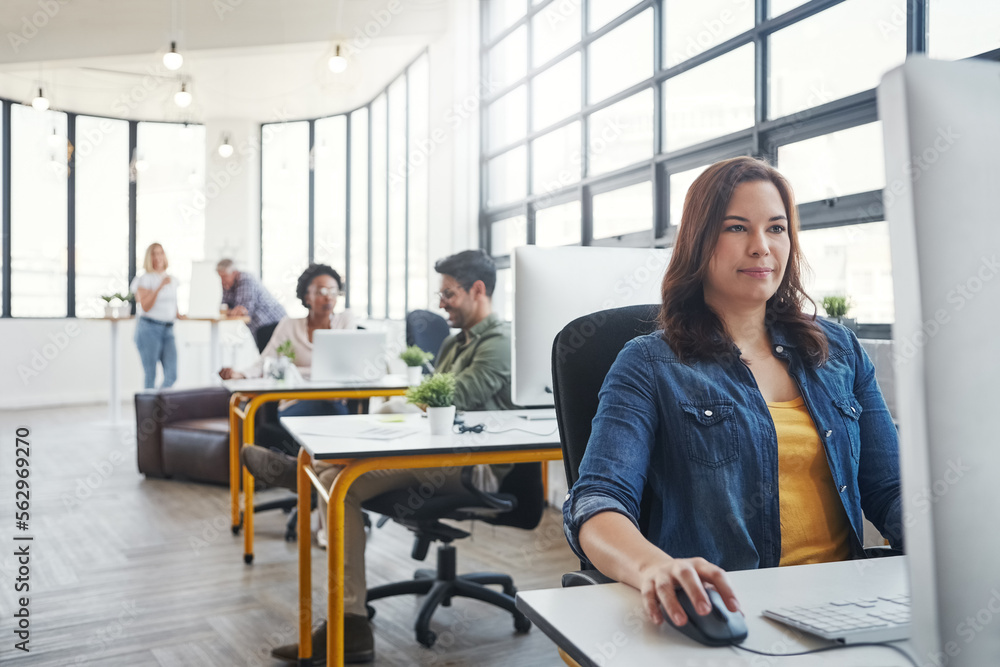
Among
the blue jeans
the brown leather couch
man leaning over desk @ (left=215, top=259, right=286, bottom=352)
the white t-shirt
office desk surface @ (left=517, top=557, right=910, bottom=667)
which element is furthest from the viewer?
the blue jeans

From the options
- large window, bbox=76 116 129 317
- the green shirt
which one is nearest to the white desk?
the green shirt

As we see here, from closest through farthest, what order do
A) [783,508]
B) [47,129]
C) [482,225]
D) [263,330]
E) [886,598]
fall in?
[886,598], [783,508], [263,330], [482,225], [47,129]

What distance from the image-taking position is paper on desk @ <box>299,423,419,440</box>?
6.65ft

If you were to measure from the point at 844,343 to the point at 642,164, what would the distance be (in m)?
2.82

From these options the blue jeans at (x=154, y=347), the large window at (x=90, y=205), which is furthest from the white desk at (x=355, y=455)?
the large window at (x=90, y=205)

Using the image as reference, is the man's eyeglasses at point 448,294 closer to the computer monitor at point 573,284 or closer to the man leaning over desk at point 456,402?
the man leaning over desk at point 456,402

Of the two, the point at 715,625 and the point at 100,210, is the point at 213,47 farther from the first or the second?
the point at 715,625

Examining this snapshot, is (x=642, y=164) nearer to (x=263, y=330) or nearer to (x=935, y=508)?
(x=263, y=330)

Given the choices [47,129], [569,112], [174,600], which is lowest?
[174,600]

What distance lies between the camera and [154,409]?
468 centimetres

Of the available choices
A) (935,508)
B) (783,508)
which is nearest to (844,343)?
(783,508)

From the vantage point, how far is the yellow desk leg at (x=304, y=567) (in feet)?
7.16

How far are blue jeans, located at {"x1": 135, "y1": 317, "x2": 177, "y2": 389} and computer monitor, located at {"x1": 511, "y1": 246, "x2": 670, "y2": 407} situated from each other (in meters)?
5.80

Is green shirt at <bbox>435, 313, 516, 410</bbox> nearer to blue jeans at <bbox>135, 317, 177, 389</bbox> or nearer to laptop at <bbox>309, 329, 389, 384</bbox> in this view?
laptop at <bbox>309, 329, 389, 384</bbox>
